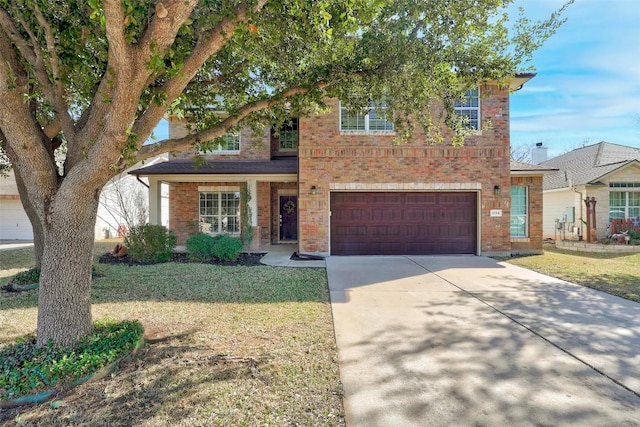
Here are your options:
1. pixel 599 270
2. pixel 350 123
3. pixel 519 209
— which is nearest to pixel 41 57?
pixel 350 123

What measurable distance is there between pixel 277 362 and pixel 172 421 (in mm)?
1248

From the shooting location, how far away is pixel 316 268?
31.7 feet

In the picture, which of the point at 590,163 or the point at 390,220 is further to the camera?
the point at 590,163

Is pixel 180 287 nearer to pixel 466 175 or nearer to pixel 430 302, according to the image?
pixel 430 302

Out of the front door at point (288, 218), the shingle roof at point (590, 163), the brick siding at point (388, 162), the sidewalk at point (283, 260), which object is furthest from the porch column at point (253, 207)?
the shingle roof at point (590, 163)

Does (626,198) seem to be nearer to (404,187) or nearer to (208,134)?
(404,187)

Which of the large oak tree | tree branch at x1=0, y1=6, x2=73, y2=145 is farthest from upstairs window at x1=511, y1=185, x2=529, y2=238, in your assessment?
tree branch at x1=0, y1=6, x2=73, y2=145

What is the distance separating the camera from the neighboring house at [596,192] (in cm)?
1652

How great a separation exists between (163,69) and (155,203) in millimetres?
10209

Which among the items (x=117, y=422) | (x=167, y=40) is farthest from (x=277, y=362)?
(x=167, y=40)

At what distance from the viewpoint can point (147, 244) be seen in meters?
11.0

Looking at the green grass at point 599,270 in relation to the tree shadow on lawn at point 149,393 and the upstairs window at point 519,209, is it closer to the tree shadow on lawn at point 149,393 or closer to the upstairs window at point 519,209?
the upstairs window at point 519,209

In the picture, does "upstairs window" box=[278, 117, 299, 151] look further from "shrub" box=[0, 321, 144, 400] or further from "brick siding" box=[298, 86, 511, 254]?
"shrub" box=[0, 321, 144, 400]

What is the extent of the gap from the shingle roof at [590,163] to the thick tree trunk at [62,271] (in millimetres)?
19128
